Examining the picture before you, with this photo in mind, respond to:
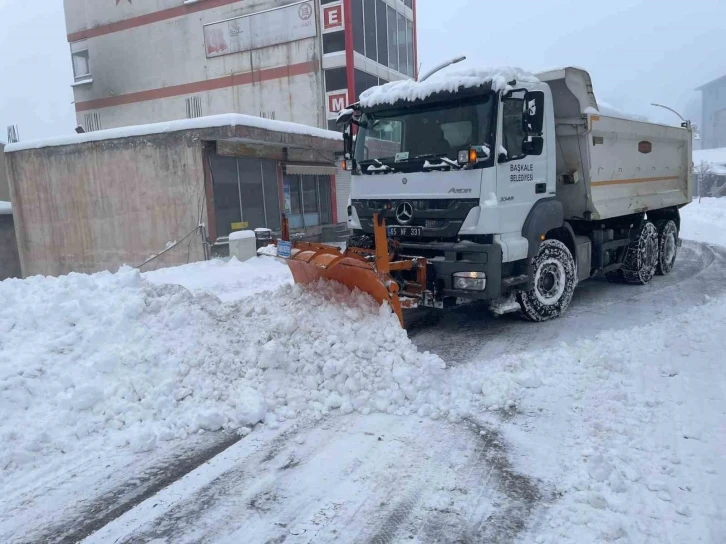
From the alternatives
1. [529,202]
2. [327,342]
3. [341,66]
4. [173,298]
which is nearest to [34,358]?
[173,298]

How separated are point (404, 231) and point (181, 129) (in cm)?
1035

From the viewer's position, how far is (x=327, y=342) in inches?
205

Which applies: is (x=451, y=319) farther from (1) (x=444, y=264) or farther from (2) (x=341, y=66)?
(2) (x=341, y=66)

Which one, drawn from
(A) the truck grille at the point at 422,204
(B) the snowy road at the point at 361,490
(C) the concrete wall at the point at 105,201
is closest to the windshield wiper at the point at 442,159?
(A) the truck grille at the point at 422,204

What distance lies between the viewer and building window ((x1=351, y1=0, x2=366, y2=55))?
25812 mm

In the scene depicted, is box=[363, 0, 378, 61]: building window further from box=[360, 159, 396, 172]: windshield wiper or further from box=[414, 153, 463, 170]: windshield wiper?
box=[414, 153, 463, 170]: windshield wiper

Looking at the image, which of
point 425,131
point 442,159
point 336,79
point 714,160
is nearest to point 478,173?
point 442,159

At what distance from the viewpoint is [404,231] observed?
6664 mm

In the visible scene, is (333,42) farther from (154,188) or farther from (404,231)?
(404,231)

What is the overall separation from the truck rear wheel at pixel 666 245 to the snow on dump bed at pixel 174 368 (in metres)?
7.63

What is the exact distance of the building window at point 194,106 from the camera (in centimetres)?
3048

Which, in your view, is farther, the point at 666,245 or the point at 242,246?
the point at 242,246

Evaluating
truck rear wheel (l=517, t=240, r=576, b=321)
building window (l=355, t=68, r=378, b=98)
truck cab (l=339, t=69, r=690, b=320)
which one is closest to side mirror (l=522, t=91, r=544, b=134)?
truck cab (l=339, t=69, r=690, b=320)

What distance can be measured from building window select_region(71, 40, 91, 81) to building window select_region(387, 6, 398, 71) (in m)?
19.7
